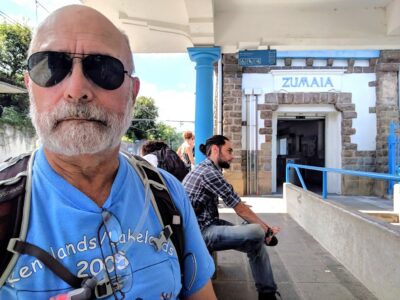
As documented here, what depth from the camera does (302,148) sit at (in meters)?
15.0

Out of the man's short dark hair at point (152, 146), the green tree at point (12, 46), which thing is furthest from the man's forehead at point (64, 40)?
the green tree at point (12, 46)

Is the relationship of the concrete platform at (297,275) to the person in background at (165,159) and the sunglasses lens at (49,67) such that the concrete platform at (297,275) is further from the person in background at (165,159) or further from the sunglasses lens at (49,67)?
the sunglasses lens at (49,67)

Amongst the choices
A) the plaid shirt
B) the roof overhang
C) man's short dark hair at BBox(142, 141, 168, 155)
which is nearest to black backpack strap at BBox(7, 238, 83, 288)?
the plaid shirt

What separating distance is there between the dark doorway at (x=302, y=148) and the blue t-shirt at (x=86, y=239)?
11307mm

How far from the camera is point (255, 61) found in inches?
213

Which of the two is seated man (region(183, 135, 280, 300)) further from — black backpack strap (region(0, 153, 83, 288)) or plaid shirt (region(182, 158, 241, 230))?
black backpack strap (region(0, 153, 83, 288))

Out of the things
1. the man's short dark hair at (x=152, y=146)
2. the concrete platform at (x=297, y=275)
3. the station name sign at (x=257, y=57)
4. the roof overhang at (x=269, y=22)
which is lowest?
the concrete platform at (x=297, y=275)

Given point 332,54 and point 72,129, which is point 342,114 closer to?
point 332,54

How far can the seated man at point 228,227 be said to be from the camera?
2.95 metres

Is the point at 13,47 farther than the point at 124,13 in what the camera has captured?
Yes

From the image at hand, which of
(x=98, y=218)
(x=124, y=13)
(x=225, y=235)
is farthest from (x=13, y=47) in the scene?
(x=98, y=218)

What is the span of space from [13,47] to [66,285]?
2193cm

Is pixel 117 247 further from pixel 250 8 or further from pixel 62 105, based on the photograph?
pixel 250 8

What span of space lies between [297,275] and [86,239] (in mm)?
3336
